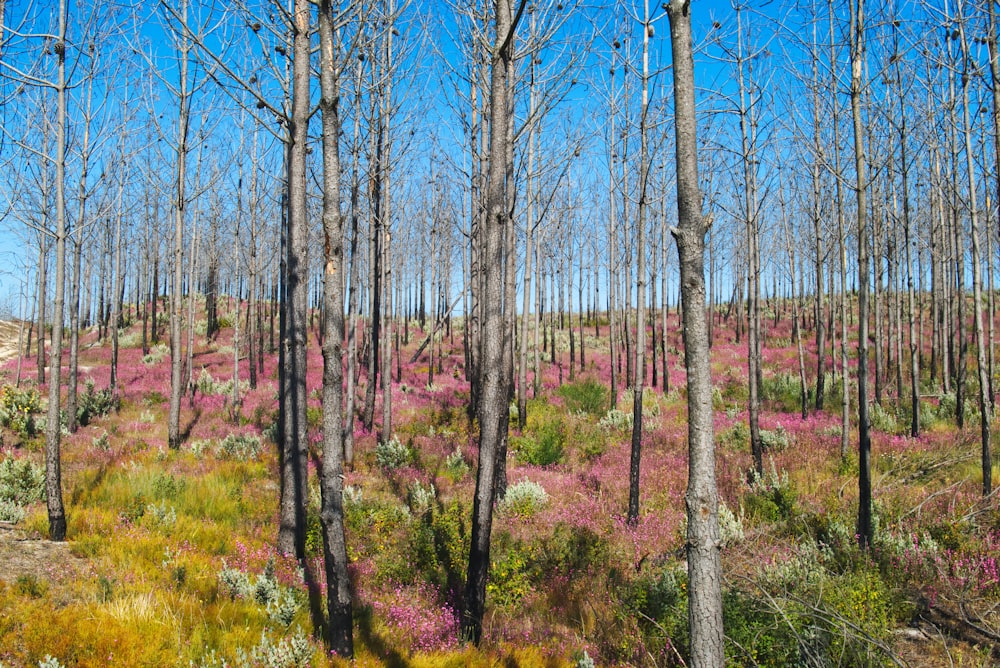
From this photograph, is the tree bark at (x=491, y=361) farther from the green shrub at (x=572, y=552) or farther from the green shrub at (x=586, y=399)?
the green shrub at (x=586, y=399)

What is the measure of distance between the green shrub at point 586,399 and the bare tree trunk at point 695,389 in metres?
12.7

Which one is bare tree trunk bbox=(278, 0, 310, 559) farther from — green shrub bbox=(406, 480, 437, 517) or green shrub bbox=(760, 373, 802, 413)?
green shrub bbox=(760, 373, 802, 413)

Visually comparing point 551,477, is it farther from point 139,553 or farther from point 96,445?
point 96,445

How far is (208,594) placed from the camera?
4734 mm

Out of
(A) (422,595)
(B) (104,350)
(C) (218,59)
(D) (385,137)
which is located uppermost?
(D) (385,137)

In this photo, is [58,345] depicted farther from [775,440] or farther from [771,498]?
[775,440]

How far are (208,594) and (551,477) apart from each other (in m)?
6.28

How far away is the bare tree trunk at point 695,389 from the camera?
7.11ft

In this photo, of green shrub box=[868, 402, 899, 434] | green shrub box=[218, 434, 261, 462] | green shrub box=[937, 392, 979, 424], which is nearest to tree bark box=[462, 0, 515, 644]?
green shrub box=[218, 434, 261, 462]

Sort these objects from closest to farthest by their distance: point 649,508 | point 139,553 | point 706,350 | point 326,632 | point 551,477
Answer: point 706,350, point 326,632, point 139,553, point 649,508, point 551,477

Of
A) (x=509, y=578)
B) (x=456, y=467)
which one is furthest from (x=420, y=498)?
(x=509, y=578)

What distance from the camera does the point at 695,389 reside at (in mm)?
2293

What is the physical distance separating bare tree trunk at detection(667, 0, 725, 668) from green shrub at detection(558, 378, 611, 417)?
41.7ft

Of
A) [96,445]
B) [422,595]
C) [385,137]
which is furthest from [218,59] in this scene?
[96,445]
